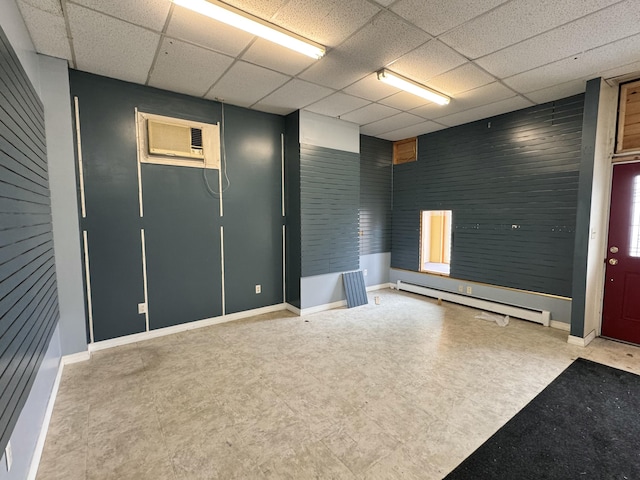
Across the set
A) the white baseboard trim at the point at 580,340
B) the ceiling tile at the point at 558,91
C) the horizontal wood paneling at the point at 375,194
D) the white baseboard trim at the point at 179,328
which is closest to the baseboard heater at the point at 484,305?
the white baseboard trim at the point at 580,340

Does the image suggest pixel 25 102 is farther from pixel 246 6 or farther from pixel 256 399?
pixel 256 399

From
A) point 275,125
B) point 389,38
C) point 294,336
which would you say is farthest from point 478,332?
point 275,125

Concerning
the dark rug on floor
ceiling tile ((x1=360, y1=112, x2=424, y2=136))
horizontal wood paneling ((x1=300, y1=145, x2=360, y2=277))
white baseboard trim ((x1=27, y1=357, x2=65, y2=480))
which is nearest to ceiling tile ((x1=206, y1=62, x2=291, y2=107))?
horizontal wood paneling ((x1=300, y1=145, x2=360, y2=277))

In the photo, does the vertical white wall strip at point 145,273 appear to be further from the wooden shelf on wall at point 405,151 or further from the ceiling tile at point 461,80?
the wooden shelf on wall at point 405,151

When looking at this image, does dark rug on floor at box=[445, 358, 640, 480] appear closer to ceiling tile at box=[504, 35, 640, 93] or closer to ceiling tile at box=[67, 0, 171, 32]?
ceiling tile at box=[504, 35, 640, 93]

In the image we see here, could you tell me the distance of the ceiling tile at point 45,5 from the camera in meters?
2.09

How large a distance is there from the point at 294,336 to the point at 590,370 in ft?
10.3

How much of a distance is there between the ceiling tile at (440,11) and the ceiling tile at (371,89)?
929 millimetres

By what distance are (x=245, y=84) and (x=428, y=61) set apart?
6.68 feet

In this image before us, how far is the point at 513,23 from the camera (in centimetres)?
235

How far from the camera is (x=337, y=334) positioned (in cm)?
386

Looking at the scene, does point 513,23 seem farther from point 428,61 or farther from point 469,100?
point 469,100

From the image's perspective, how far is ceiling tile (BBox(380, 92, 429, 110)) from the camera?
3.84 metres

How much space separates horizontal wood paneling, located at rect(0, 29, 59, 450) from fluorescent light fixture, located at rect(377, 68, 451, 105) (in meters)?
2.96
